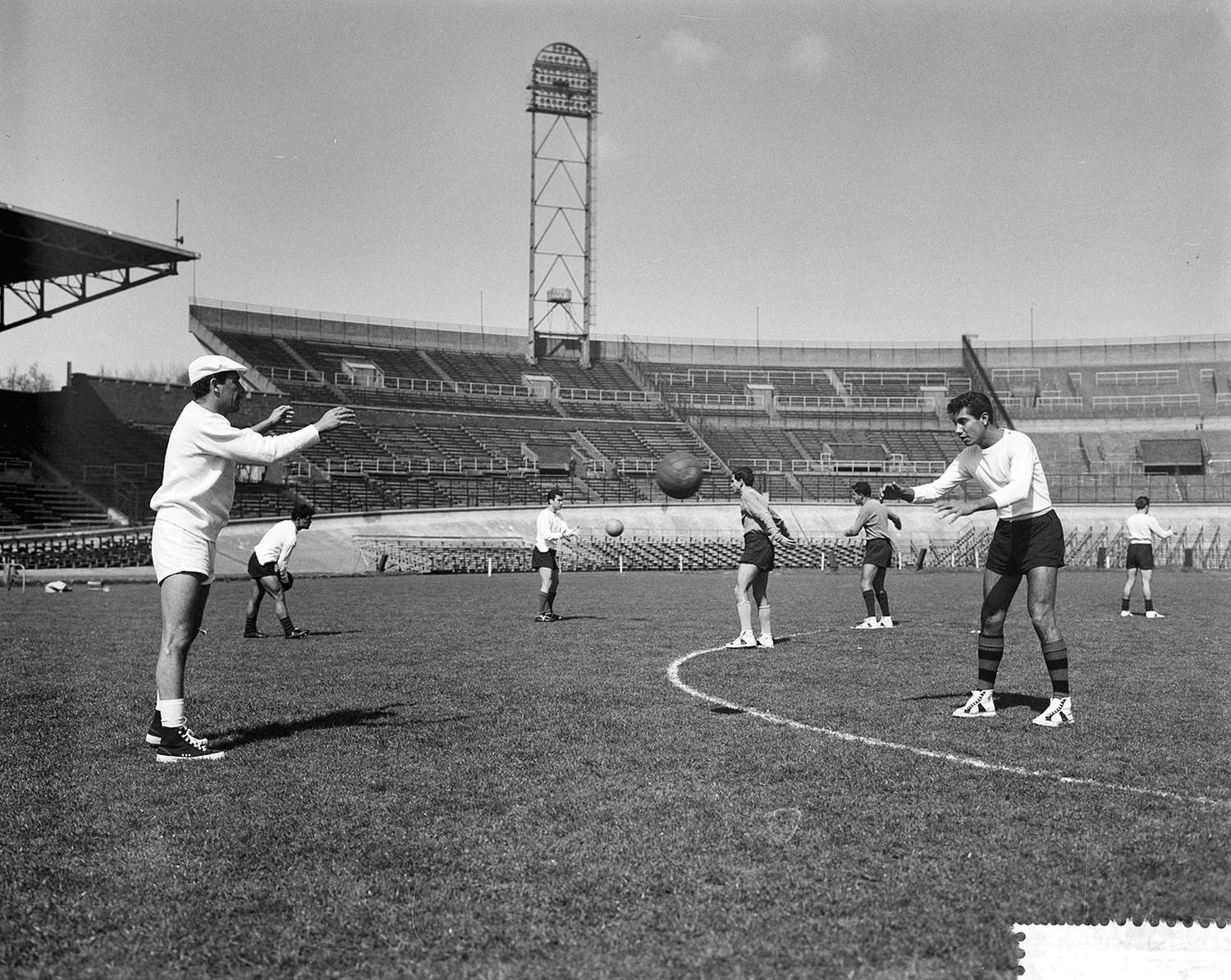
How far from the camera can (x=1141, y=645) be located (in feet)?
43.7

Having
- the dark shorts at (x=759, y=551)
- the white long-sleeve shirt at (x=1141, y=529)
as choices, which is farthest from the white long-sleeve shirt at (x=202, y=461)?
the white long-sleeve shirt at (x=1141, y=529)

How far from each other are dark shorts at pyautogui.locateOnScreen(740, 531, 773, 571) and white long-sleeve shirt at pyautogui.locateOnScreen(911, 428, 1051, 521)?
4.76 meters

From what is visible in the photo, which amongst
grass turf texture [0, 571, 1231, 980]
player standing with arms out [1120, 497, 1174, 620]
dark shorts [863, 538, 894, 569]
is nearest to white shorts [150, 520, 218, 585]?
grass turf texture [0, 571, 1231, 980]

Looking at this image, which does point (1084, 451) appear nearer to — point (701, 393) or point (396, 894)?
point (701, 393)

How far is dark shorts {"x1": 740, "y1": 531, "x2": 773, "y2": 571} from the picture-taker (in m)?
13.0

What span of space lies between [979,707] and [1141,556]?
12.6 metres

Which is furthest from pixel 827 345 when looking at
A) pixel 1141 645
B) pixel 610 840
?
pixel 610 840

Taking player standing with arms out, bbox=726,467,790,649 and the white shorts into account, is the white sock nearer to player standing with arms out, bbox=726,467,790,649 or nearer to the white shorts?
the white shorts

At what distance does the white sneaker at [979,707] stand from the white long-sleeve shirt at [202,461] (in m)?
4.76

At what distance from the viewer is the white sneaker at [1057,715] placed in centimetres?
755

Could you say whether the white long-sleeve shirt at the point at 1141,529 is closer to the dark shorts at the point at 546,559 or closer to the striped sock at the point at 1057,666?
the dark shorts at the point at 546,559

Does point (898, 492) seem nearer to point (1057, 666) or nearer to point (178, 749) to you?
point (1057, 666)

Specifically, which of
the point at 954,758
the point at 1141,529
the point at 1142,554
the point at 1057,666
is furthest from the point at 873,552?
the point at 954,758

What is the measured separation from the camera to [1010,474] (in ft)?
25.9
